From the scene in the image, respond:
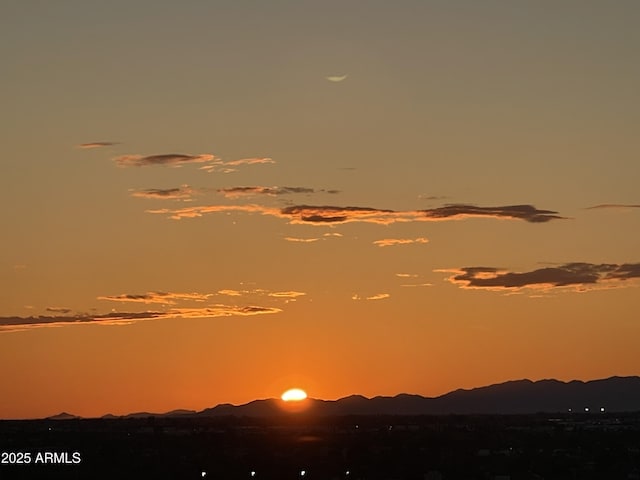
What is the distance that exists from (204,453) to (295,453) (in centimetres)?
1232

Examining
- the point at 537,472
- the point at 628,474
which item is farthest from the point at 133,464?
the point at 628,474

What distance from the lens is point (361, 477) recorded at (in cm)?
12325

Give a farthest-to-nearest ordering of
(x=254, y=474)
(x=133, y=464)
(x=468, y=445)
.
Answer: (x=468, y=445) < (x=133, y=464) < (x=254, y=474)

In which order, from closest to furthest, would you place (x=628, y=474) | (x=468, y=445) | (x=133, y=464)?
(x=628, y=474), (x=133, y=464), (x=468, y=445)

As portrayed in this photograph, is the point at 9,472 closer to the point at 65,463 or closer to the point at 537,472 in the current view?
the point at 65,463

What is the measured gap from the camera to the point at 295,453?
160250 millimetres

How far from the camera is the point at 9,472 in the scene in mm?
131125

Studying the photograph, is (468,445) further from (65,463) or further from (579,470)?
(65,463)

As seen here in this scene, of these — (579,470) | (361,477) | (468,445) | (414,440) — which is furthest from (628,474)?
(414,440)

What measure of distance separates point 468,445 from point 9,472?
254 ft

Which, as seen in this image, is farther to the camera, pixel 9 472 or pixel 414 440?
pixel 414 440

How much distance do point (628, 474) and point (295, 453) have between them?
47717 mm

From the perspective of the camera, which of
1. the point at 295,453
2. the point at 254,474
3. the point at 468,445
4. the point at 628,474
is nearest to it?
the point at 254,474

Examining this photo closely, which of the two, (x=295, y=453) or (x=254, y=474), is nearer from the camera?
(x=254, y=474)
